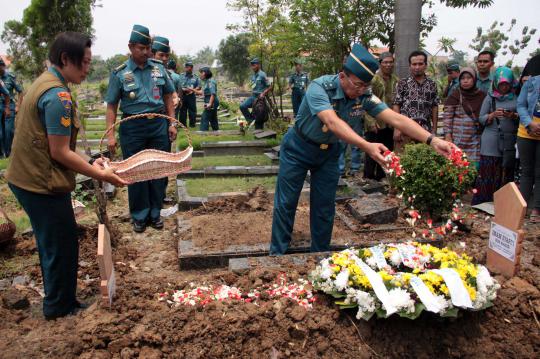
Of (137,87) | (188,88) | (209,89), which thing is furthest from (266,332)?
(188,88)

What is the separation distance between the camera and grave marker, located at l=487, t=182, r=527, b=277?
3.11 meters

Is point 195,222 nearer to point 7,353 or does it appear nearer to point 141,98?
point 141,98

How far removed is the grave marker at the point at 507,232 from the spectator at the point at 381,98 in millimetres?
3788

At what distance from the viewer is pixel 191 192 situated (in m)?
6.61

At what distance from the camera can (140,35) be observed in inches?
189

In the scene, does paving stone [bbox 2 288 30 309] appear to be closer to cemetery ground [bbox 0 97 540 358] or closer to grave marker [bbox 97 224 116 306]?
cemetery ground [bbox 0 97 540 358]

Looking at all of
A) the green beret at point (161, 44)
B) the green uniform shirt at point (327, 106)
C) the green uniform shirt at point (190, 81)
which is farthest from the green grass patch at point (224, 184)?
the green uniform shirt at point (190, 81)

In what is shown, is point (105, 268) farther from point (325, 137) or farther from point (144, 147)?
point (144, 147)

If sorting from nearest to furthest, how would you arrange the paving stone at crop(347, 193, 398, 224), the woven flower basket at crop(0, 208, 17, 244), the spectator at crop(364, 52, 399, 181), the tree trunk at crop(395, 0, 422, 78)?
the woven flower basket at crop(0, 208, 17, 244)
the paving stone at crop(347, 193, 398, 224)
the spectator at crop(364, 52, 399, 181)
the tree trunk at crop(395, 0, 422, 78)

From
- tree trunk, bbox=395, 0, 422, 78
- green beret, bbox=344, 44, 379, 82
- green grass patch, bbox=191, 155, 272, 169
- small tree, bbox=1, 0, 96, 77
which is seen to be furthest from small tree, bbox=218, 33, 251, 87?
green beret, bbox=344, 44, 379, 82

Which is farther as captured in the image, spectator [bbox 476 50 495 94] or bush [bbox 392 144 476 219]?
spectator [bbox 476 50 495 94]

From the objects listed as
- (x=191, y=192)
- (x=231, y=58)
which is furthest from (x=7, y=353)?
(x=231, y=58)

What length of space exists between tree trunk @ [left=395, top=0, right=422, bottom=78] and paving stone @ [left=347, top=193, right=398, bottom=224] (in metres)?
3.11

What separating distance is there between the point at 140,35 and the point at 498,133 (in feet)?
15.4
